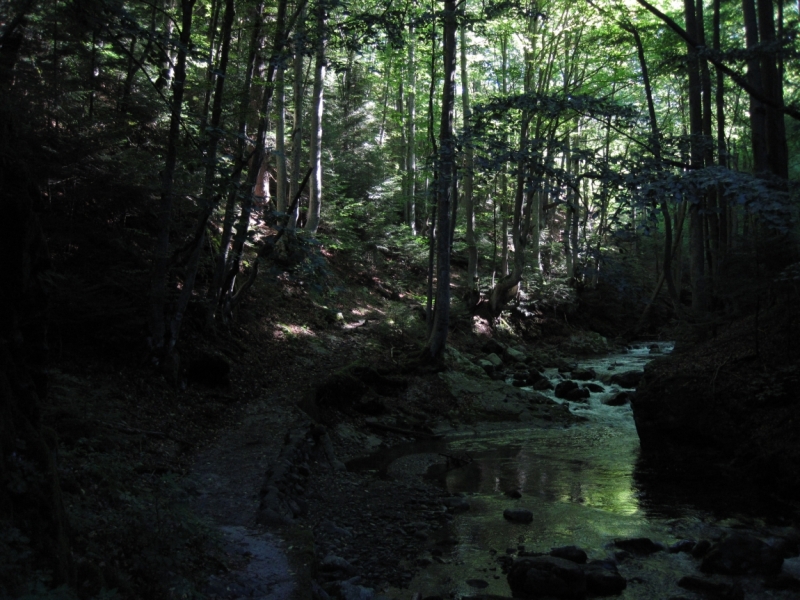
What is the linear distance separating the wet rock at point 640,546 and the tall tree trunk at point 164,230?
736cm

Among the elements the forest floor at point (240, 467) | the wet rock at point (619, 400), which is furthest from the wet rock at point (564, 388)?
the forest floor at point (240, 467)

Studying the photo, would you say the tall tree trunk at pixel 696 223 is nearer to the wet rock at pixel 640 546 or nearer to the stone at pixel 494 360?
the stone at pixel 494 360

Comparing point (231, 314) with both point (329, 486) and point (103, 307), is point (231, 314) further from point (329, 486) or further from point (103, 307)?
point (329, 486)

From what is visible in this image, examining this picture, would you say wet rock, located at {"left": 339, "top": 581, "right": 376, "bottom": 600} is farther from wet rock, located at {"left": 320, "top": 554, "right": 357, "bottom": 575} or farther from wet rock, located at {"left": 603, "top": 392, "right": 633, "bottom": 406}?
wet rock, located at {"left": 603, "top": 392, "right": 633, "bottom": 406}

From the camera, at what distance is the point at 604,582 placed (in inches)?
214

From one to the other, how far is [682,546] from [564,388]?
30.7 ft

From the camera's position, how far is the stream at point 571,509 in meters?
5.71

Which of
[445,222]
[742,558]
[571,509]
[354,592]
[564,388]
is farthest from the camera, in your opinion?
[564,388]

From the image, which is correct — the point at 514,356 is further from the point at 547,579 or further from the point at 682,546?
the point at 547,579

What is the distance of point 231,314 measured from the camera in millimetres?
12992

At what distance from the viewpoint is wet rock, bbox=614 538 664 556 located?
249 inches

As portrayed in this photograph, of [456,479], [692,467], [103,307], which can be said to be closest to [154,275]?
[103,307]

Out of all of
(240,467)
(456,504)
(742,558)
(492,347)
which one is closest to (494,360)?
(492,347)

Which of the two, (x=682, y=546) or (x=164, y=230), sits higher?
(x=164, y=230)
